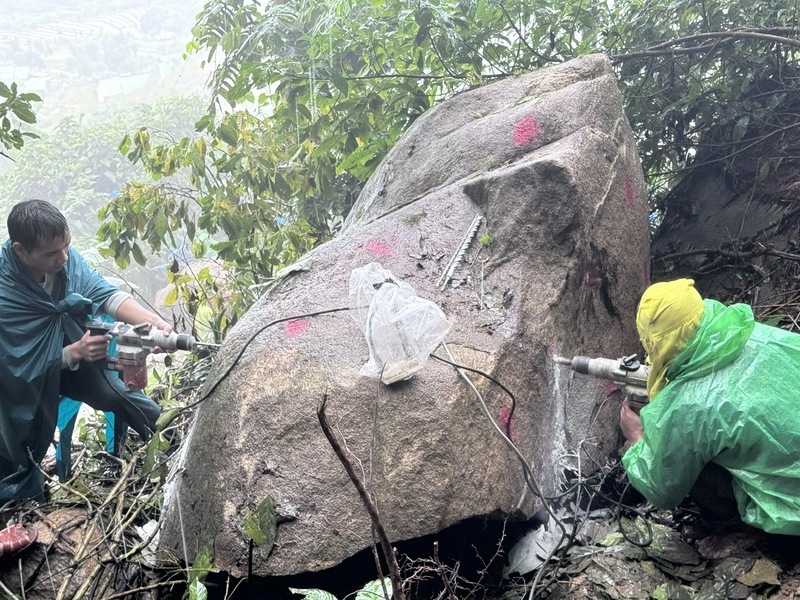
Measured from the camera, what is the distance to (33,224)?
332 cm

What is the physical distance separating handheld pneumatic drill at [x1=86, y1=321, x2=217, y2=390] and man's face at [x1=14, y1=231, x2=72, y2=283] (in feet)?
1.24

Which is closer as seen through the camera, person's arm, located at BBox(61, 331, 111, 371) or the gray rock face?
the gray rock face

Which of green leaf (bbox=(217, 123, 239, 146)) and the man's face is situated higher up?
green leaf (bbox=(217, 123, 239, 146))

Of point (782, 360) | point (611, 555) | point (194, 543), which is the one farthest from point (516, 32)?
point (194, 543)

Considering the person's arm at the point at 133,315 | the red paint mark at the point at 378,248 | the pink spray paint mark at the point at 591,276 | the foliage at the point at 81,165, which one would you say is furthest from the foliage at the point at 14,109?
the foliage at the point at 81,165

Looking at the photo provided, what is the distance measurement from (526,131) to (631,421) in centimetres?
189

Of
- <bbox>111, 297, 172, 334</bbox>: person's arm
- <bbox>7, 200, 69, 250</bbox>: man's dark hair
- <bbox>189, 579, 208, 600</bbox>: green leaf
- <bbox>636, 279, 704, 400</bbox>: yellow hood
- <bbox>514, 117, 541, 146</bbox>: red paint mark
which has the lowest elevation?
<bbox>189, 579, 208, 600</bbox>: green leaf

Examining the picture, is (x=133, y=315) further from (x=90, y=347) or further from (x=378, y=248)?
(x=378, y=248)

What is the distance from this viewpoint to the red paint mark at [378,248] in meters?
3.40

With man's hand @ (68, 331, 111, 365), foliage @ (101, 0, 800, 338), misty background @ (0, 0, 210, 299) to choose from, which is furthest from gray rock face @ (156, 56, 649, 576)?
misty background @ (0, 0, 210, 299)

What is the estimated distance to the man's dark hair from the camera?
333 centimetres

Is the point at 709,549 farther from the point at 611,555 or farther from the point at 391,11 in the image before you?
the point at 391,11


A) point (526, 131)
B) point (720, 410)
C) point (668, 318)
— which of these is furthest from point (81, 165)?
point (720, 410)

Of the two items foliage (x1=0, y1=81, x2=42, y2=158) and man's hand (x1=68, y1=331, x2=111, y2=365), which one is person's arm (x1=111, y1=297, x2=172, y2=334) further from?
foliage (x1=0, y1=81, x2=42, y2=158)
